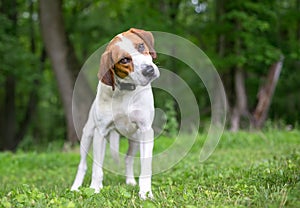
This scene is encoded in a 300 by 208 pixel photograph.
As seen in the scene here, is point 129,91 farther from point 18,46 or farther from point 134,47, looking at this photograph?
point 18,46

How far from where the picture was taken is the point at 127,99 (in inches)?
166

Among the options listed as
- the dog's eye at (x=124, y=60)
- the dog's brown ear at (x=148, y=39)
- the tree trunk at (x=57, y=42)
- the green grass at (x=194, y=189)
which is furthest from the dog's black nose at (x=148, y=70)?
the tree trunk at (x=57, y=42)

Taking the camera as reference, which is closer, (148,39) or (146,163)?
(148,39)

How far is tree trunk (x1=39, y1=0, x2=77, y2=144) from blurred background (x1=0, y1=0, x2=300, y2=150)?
2 centimetres

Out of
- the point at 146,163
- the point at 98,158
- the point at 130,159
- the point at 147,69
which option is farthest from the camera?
the point at 130,159

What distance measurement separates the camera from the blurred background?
1188 centimetres

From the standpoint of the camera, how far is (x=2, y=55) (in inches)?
535

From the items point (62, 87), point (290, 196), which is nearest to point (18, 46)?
point (62, 87)

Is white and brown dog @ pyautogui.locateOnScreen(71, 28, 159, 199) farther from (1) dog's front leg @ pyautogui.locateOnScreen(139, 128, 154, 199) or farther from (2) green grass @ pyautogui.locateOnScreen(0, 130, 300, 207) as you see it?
(2) green grass @ pyautogui.locateOnScreen(0, 130, 300, 207)

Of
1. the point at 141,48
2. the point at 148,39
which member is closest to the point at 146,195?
the point at 141,48

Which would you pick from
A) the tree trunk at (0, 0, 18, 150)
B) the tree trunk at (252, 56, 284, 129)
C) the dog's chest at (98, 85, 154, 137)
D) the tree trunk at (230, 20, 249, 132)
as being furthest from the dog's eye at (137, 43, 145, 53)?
the tree trunk at (0, 0, 18, 150)

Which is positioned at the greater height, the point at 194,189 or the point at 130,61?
the point at 130,61

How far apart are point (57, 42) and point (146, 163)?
8.13 meters

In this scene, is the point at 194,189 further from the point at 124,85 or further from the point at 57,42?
the point at 57,42
